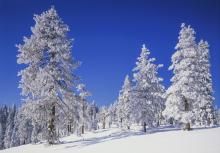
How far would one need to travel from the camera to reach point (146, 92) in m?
55.1

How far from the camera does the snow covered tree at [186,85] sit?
3975 cm

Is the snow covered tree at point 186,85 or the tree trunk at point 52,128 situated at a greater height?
the snow covered tree at point 186,85

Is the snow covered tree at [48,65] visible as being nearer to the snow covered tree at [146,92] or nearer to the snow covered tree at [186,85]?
the snow covered tree at [186,85]

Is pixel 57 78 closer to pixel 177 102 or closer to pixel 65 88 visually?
pixel 65 88

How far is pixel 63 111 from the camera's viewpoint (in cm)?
3278

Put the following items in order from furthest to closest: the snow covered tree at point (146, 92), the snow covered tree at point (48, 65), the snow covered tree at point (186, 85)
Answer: the snow covered tree at point (146, 92)
the snow covered tree at point (186, 85)
the snow covered tree at point (48, 65)

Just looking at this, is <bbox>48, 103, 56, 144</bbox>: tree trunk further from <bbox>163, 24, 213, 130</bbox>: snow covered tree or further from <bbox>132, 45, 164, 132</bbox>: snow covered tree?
<bbox>132, 45, 164, 132</bbox>: snow covered tree

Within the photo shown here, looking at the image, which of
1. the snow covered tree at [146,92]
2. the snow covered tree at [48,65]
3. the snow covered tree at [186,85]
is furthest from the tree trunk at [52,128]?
the snow covered tree at [146,92]

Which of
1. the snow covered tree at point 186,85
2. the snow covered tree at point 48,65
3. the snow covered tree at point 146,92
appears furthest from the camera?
the snow covered tree at point 146,92

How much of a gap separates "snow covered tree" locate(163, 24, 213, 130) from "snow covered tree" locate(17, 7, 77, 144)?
14.7 meters

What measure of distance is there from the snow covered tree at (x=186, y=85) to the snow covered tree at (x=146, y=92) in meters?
11.6

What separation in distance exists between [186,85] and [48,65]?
722 inches

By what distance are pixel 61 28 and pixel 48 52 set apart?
9.62 ft

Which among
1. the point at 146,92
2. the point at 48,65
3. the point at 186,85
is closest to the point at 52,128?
the point at 48,65
